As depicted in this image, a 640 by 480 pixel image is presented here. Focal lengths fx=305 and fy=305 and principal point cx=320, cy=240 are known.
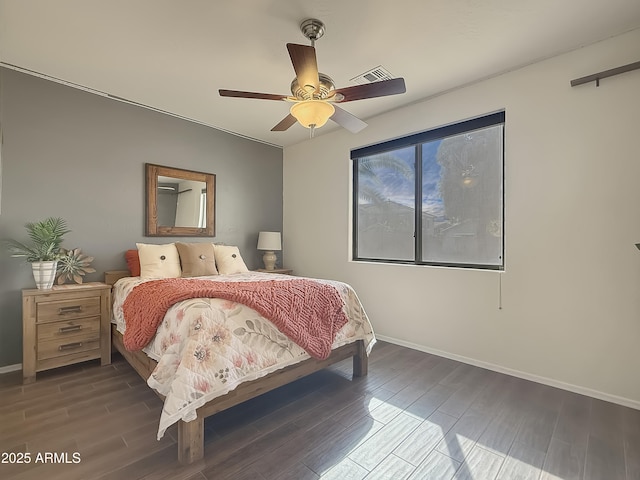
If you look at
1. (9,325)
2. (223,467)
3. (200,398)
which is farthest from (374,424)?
(9,325)

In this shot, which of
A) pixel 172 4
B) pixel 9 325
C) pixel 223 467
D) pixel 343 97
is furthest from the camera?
pixel 9 325

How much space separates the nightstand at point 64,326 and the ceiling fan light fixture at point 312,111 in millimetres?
2306

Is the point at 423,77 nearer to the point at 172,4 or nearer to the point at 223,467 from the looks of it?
the point at 172,4

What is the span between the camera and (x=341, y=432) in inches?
71.2

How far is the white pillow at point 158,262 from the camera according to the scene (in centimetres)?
294

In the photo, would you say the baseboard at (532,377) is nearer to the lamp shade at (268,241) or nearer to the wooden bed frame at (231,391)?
the wooden bed frame at (231,391)

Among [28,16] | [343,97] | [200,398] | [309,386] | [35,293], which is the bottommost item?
[309,386]

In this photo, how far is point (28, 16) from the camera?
198 centimetres

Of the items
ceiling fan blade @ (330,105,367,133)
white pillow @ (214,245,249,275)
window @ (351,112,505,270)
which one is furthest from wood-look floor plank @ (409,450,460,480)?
white pillow @ (214,245,249,275)

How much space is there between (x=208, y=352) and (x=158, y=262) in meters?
1.71

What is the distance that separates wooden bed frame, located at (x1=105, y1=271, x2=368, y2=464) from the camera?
1.54 metres

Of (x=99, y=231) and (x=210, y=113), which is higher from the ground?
(x=210, y=113)

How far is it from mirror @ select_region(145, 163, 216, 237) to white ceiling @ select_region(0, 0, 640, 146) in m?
0.92

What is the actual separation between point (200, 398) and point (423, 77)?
2981mm
